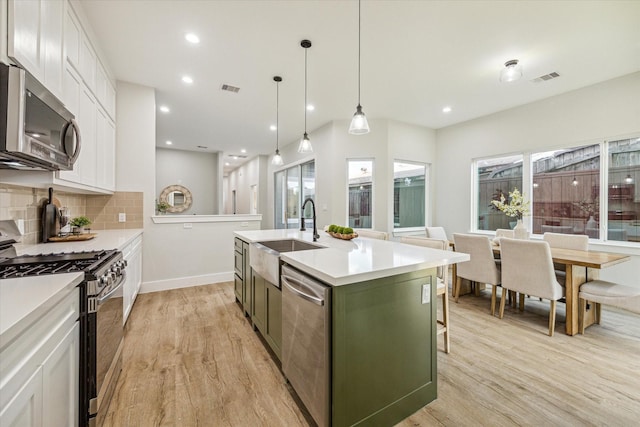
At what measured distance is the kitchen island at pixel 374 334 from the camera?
4.45ft

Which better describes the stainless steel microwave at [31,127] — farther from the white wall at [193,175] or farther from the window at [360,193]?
the white wall at [193,175]

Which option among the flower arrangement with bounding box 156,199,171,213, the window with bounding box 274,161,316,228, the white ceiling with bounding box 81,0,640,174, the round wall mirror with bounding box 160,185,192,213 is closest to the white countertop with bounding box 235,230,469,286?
the white ceiling with bounding box 81,0,640,174

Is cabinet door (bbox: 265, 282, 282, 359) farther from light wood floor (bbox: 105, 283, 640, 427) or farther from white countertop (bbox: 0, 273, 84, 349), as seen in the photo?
white countertop (bbox: 0, 273, 84, 349)

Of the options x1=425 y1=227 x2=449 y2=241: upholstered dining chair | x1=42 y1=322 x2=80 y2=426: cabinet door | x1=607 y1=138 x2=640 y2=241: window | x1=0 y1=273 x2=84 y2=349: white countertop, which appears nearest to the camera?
x1=0 y1=273 x2=84 y2=349: white countertop

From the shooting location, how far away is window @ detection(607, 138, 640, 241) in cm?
343

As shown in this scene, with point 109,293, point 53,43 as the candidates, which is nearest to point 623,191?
point 109,293

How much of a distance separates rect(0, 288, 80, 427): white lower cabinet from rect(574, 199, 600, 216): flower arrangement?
18.7 feet

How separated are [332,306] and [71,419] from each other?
133 cm

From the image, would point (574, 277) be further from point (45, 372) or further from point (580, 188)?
point (45, 372)

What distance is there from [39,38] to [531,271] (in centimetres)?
443

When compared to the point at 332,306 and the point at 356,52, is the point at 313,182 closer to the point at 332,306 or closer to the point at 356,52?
the point at 356,52

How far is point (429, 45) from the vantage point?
9.42 ft

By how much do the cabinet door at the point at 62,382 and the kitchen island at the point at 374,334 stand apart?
1.09 meters

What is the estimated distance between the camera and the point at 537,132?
4281 mm
